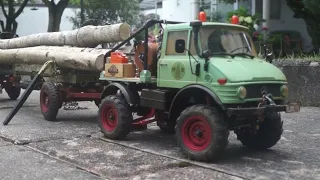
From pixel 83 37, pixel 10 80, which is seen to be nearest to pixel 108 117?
pixel 83 37

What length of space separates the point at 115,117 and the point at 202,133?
216cm

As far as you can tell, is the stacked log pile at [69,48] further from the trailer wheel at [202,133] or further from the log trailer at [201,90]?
the trailer wheel at [202,133]

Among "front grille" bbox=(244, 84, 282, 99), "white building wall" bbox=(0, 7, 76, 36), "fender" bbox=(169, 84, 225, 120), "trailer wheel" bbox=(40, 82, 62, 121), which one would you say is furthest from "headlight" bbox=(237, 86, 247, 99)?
"white building wall" bbox=(0, 7, 76, 36)

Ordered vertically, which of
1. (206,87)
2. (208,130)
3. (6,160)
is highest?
(206,87)

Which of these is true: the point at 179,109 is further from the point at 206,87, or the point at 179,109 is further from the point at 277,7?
the point at 277,7

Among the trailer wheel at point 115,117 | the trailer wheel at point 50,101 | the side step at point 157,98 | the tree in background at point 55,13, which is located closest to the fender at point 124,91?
the trailer wheel at point 115,117

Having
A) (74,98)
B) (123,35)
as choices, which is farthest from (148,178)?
(74,98)

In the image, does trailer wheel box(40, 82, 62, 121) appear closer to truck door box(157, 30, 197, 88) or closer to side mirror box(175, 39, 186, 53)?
truck door box(157, 30, 197, 88)

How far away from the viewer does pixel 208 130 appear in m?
7.24

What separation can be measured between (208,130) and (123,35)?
145 inches

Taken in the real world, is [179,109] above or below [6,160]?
above

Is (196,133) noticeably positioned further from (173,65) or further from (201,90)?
(173,65)

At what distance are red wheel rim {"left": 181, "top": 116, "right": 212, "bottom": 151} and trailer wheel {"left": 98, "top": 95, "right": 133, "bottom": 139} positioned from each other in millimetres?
1530

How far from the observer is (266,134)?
26.5 ft
